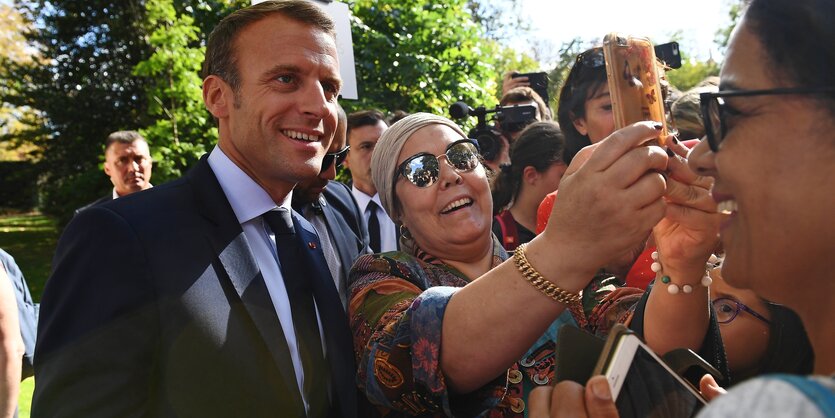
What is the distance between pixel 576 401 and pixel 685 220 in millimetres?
716

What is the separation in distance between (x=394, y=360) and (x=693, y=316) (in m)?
0.90

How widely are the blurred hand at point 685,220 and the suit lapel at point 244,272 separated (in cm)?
113

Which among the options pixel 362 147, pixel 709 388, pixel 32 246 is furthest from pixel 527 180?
pixel 32 246

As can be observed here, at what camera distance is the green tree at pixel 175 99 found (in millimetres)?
9891

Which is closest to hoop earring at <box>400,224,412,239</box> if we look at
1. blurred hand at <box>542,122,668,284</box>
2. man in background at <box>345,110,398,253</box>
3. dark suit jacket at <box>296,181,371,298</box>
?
dark suit jacket at <box>296,181,371,298</box>

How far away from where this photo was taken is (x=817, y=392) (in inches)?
25.4

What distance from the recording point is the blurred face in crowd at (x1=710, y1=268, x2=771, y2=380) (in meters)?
2.08

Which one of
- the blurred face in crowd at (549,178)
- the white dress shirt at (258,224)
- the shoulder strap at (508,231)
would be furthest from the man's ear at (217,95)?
the blurred face in crowd at (549,178)

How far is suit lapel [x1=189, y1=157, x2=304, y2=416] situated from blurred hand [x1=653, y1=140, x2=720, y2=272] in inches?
44.5

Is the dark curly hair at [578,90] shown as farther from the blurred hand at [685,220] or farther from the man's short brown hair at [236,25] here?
the blurred hand at [685,220]

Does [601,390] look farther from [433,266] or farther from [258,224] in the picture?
[258,224]

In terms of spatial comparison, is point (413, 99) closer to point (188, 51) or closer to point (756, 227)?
point (188, 51)

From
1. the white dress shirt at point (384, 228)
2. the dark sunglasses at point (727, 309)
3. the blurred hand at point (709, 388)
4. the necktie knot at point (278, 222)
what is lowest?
the white dress shirt at point (384, 228)

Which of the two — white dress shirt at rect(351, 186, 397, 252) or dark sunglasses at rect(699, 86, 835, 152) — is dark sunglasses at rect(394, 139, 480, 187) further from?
white dress shirt at rect(351, 186, 397, 252)
